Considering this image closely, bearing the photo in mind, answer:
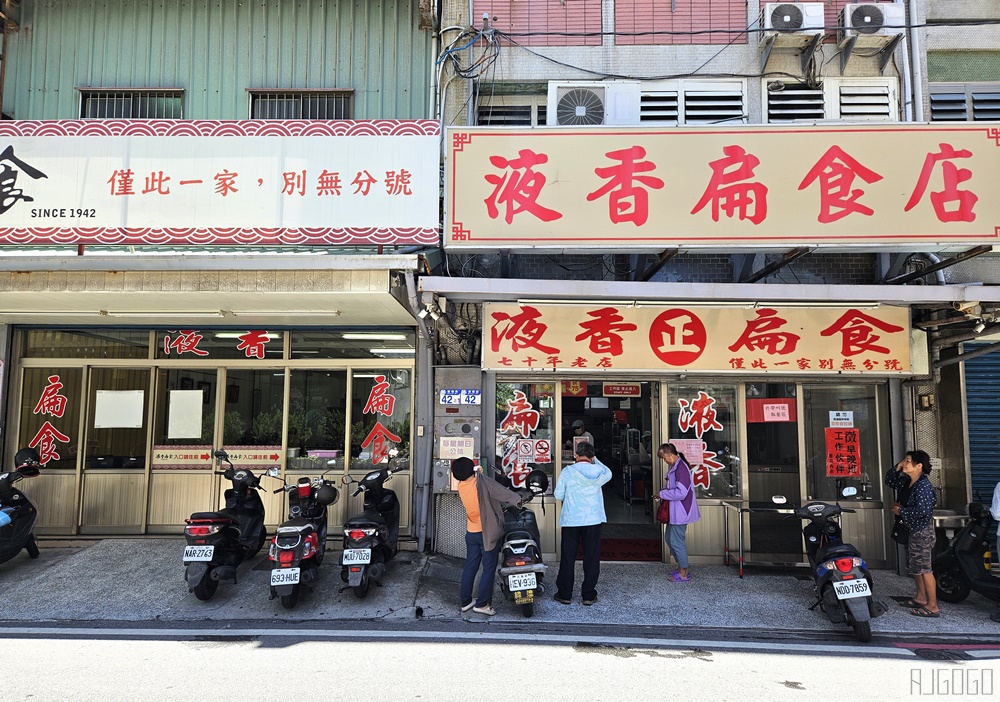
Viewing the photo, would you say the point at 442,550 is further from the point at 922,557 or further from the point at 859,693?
the point at 922,557

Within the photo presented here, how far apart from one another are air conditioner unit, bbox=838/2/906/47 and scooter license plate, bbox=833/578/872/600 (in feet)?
23.3

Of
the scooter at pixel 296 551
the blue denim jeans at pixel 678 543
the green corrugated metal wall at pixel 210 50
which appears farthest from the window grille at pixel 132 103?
the blue denim jeans at pixel 678 543

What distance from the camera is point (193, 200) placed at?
6766mm

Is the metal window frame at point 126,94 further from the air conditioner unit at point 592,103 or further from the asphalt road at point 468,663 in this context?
the asphalt road at point 468,663

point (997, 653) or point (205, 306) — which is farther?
point (205, 306)

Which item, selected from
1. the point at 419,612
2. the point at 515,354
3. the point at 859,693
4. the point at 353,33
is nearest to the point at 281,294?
the point at 515,354

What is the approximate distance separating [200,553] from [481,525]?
3082 millimetres

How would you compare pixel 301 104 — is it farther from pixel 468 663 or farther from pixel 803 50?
pixel 468 663

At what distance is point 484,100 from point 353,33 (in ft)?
7.34

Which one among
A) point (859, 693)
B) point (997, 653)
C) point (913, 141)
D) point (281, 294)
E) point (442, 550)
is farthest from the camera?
point (442, 550)

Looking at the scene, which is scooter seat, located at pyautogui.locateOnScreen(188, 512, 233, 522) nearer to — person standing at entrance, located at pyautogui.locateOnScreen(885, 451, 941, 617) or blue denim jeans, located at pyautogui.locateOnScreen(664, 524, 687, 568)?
blue denim jeans, located at pyautogui.locateOnScreen(664, 524, 687, 568)

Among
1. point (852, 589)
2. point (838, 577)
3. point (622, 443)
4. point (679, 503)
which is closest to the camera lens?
point (852, 589)

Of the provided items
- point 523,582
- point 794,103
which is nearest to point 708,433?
point 523,582

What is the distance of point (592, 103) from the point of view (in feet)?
29.0
